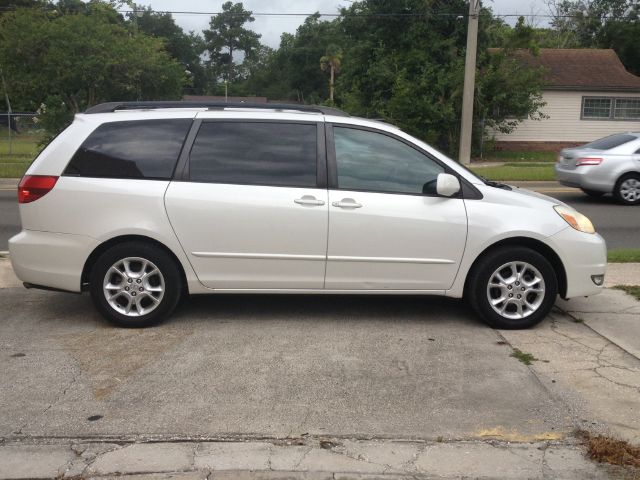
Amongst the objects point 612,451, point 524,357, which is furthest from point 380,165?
point 612,451

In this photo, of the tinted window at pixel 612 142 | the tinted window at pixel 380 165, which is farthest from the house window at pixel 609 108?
the tinted window at pixel 380 165

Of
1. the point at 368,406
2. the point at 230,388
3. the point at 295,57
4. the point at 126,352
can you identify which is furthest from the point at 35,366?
the point at 295,57

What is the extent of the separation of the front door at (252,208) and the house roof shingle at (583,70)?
2540 centimetres

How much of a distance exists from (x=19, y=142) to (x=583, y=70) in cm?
2530

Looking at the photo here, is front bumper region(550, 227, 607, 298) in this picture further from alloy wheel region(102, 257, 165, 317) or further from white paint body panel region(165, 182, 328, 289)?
alloy wheel region(102, 257, 165, 317)

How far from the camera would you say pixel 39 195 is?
5.78 metres

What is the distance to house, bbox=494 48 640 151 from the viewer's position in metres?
31.2

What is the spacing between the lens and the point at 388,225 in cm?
573

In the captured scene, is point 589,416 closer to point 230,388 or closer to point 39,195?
point 230,388

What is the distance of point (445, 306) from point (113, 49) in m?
23.5

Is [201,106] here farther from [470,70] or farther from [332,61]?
[332,61]

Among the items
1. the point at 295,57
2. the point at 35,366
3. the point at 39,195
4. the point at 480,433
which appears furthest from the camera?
the point at 295,57

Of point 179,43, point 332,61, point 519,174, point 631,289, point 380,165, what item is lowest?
point 631,289

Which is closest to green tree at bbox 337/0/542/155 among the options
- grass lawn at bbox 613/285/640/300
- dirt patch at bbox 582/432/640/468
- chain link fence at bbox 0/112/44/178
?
chain link fence at bbox 0/112/44/178
